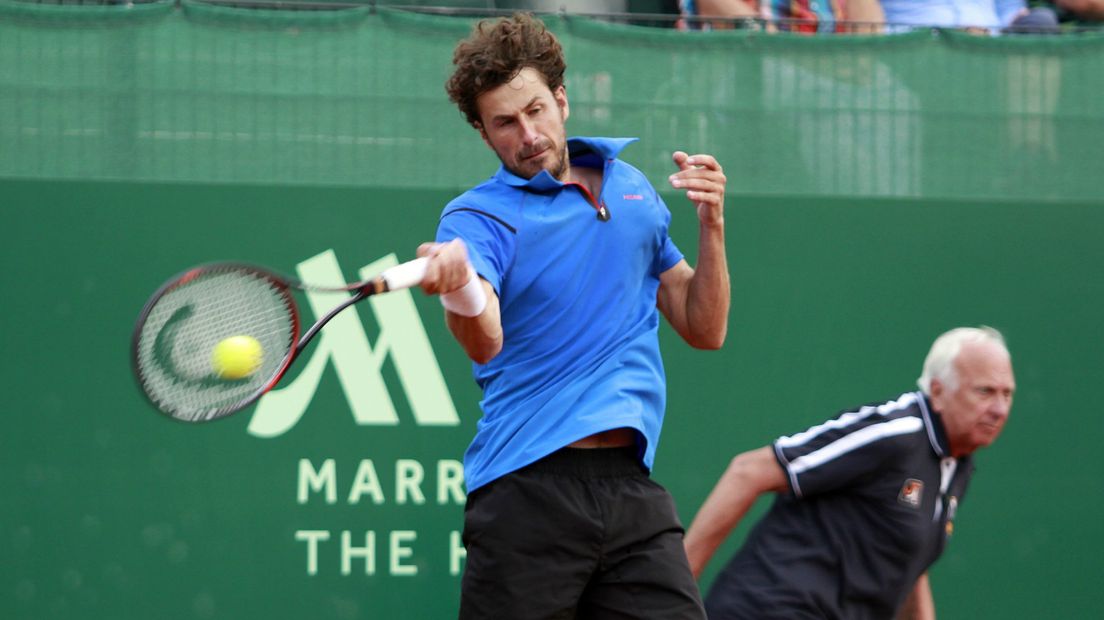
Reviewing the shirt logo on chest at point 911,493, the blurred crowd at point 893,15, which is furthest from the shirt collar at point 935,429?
the blurred crowd at point 893,15

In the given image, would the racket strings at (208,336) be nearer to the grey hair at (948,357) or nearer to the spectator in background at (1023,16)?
the grey hair at (948,357)

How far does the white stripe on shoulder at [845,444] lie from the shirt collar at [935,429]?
3.8 inches

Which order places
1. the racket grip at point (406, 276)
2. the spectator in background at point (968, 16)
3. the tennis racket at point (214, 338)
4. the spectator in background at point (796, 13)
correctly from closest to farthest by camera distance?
the racket grip at point (406, 276)
the tennis racket at point (214, 338)
the spectator in background at point (796, 13)
the spectator in background at point (968, 16)

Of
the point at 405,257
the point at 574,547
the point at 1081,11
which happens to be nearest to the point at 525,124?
the point at 574,547

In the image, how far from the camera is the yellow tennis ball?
2.87 metres

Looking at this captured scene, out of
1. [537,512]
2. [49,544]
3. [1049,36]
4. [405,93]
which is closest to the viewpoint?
[537,512]

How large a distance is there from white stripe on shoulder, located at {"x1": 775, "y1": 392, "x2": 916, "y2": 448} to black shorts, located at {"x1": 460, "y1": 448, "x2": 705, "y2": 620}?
0.73 m

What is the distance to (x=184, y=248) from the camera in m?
4.61

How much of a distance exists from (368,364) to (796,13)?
1901 mm

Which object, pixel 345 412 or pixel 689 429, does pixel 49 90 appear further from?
pixel 689 429

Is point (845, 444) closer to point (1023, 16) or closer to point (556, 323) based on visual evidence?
point (556, 323)

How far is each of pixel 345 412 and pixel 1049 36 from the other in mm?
2628

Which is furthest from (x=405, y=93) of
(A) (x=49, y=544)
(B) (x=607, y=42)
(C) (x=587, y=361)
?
(C) (x=587, y=361)

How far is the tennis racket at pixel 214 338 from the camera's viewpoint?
2783 millimetres
